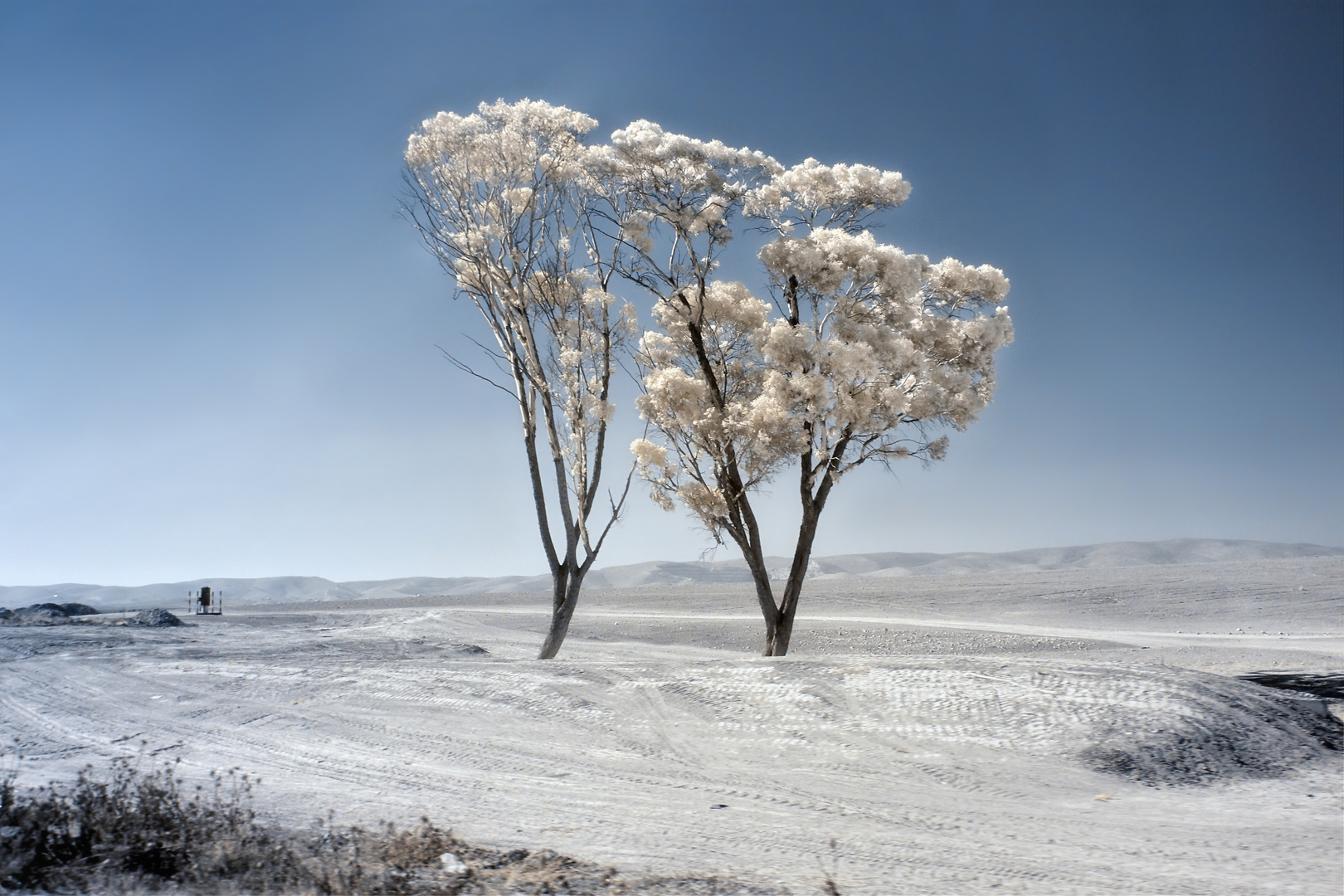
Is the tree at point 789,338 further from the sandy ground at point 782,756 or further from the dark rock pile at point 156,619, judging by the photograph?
the dark rock pile at point 156,619

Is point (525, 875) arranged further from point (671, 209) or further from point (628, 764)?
point (671, 209)

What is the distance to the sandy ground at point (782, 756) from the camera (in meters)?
4.54

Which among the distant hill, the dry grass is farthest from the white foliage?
the distant hill

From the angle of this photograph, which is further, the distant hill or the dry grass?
the distant hill

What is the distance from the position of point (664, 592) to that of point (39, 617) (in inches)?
1273

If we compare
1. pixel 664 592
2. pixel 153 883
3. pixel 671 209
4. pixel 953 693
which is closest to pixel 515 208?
pixel 671 209

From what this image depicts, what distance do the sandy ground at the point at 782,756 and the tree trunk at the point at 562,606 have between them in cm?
442

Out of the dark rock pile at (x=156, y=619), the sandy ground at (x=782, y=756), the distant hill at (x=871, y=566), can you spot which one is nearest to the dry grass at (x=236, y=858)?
the sandy ground at (x=782, y=756)

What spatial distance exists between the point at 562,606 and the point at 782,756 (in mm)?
9922

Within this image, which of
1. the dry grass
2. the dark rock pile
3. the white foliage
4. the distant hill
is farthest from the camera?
the distant hill

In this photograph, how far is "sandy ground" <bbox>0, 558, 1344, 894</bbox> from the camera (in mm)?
4539

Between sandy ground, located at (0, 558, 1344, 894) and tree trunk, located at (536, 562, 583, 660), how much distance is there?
4.42 meters

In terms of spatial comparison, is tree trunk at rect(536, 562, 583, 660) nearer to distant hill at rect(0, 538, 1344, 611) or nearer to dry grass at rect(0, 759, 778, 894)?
dry grass at rect(0, 759, 778, 894)

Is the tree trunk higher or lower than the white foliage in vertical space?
lower
